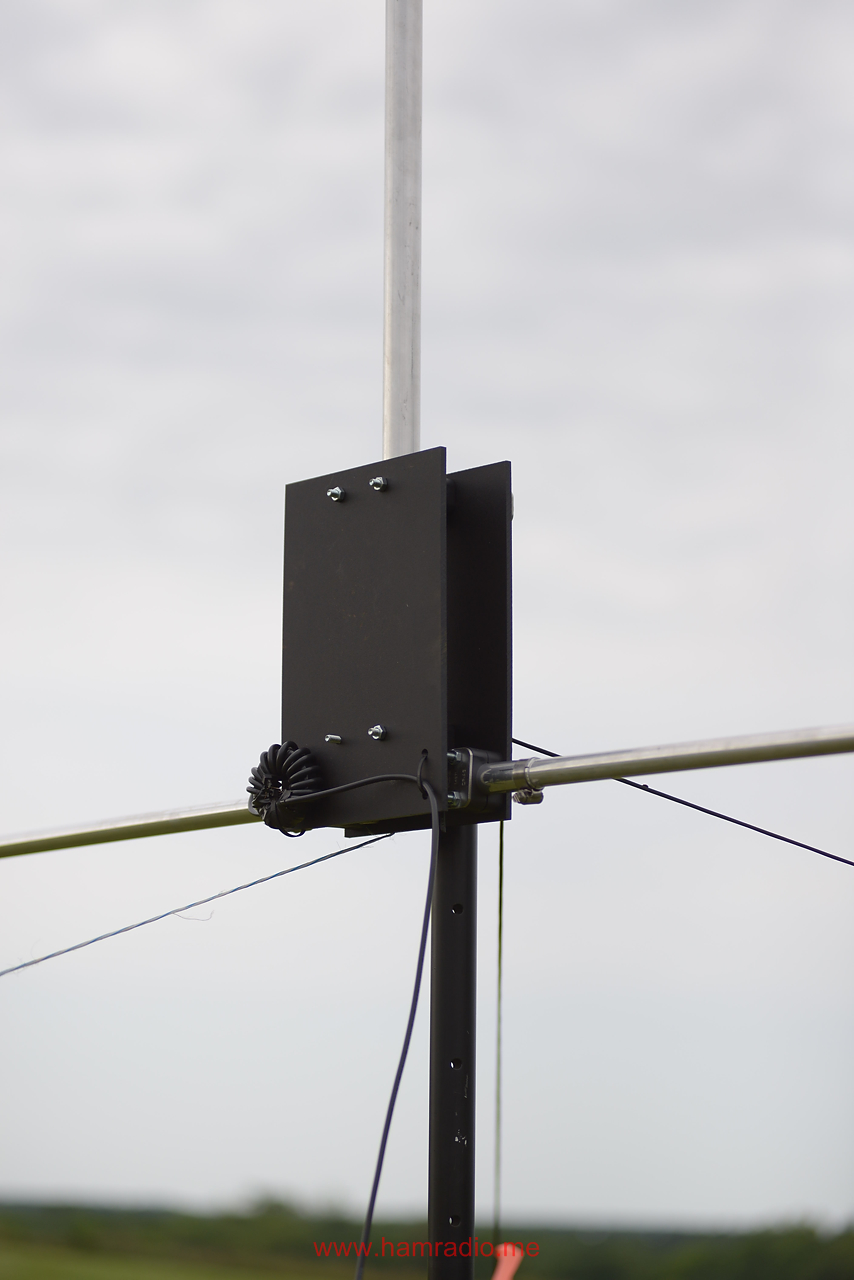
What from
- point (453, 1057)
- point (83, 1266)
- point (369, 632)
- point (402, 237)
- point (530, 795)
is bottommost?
point (83, 1266)

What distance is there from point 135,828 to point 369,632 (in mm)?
257

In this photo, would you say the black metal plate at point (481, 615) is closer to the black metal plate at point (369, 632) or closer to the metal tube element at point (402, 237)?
the black metal plate at point (369, 632)

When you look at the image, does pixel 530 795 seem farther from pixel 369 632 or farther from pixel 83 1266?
pixel 83 1266

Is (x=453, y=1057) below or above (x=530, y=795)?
below

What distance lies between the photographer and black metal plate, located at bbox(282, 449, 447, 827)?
2.56 feet

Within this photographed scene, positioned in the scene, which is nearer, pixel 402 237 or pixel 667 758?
pixel 667 758

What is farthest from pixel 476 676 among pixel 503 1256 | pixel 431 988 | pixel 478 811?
pixel 503 1256

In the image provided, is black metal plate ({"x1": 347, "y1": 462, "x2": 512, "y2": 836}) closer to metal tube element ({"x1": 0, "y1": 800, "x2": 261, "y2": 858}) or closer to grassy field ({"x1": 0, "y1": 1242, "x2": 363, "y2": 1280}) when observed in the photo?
metal tube element ({"x1": 0, "y1": 800, "x2": 261, "y2": 858})

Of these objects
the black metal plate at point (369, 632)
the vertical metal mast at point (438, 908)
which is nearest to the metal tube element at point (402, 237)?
the vertical metal mast at point (438, 908)

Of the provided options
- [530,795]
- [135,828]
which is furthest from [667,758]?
[135,828]

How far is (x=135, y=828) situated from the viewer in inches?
36.8

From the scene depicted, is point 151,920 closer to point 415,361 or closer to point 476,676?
point 476,676

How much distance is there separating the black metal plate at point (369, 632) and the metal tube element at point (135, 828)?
80 millimetres

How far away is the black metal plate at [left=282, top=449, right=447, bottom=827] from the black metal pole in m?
0.06
